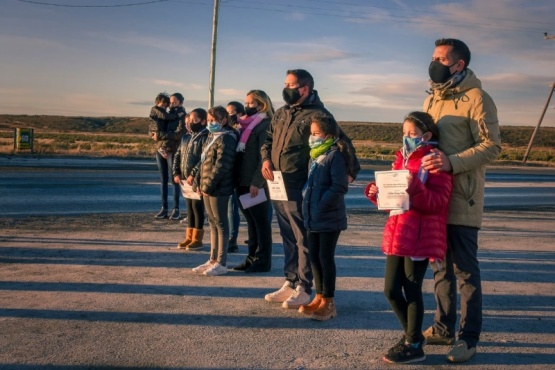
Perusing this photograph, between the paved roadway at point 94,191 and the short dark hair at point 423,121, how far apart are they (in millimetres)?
8756

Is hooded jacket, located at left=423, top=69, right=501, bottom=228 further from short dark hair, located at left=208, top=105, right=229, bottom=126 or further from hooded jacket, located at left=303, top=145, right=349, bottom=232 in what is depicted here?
short dark hair, located at left=208, top=105, right=229, bottom=126

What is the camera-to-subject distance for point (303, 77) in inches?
246

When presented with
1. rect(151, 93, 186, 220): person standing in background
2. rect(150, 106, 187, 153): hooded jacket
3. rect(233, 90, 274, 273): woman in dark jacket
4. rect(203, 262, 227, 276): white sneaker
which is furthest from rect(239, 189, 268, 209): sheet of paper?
rect(150, 106, 187, 153): hooded jacket

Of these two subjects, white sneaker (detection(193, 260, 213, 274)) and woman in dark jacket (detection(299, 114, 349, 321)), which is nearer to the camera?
woman in dark jacket (detection(299, 114, 349, 321))

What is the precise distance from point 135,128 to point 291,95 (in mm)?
155569

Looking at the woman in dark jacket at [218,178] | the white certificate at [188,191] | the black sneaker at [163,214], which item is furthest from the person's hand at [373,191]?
the black sneaker at [163,214]

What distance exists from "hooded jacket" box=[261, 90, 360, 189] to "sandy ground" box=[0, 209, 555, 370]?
123 cm

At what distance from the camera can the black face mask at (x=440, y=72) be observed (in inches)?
195

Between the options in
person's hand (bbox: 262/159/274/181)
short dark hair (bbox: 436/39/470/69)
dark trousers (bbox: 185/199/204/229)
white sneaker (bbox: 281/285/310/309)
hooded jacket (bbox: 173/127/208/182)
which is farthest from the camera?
dark trousers (bbox: 185/199/204/229)

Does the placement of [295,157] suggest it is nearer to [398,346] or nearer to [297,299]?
[297,299]

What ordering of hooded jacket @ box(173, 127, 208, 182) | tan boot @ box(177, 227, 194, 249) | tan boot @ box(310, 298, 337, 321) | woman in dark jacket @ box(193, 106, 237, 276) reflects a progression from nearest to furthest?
tan boot @ box(310, 298, 337, 321) < woman in dark jacket @ box(193, 106, 237, 276) < hooded jacket @ box(173, 127, 208, 182) < tan boot @ box(177, 227, 194, 249)

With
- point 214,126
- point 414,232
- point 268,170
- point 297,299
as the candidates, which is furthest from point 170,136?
point 414,232

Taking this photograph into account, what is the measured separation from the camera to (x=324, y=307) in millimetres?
5863

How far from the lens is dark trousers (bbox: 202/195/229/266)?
7555 millimetres
